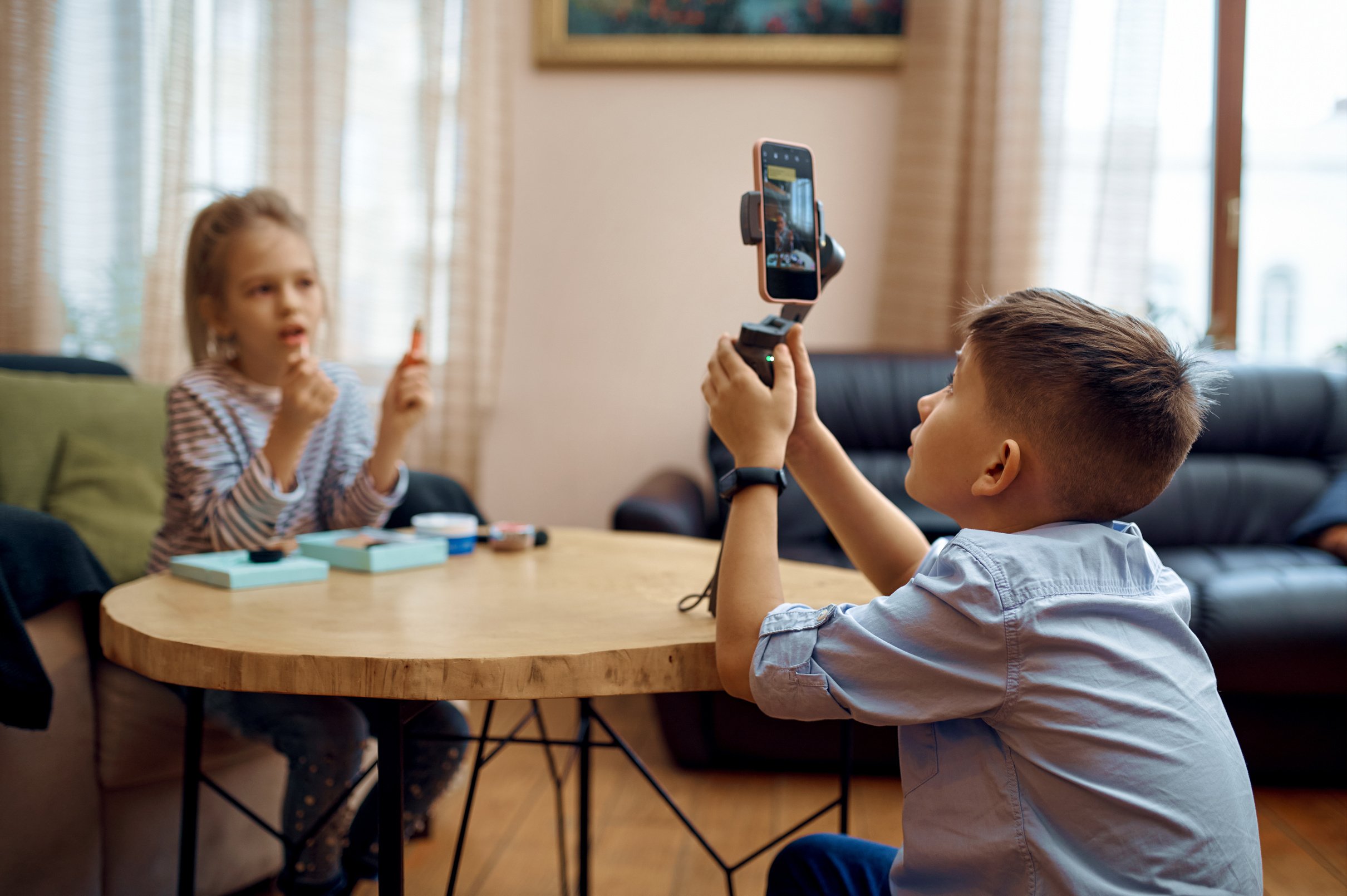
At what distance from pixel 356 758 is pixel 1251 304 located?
275 centimetres

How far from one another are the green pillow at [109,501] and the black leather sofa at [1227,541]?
36.3 inches

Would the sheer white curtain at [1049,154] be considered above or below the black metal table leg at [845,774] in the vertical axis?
above

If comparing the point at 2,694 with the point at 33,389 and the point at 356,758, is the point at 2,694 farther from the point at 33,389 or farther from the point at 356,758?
the point at 33,389

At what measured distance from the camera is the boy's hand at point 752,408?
30.3 inches

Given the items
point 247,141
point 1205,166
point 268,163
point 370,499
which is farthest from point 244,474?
point 1205,166

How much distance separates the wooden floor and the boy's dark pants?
0.69m

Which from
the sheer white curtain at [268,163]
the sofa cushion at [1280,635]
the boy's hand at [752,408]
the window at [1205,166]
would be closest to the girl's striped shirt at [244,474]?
the boy's hand at [752,408]

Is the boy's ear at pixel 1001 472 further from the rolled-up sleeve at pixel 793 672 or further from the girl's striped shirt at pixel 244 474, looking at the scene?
the girl's striped shirt at pixel 244 474

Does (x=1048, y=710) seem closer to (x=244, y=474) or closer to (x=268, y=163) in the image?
(x=244, y=474)

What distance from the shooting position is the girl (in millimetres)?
1114

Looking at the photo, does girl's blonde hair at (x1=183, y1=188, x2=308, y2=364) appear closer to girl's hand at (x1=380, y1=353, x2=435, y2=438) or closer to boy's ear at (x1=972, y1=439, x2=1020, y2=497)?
girl's hand at (x1=380, y1=353, x2=435, y2=438)

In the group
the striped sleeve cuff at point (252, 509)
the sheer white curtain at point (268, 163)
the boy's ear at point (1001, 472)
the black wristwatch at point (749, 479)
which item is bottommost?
the striped sleeve cuff at point (252, 509)

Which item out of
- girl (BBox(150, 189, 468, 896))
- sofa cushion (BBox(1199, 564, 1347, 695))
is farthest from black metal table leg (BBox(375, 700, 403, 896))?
sofa cushion (BBox(1199, 564, 1347, 695))

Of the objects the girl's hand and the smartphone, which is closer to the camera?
the smartphone
